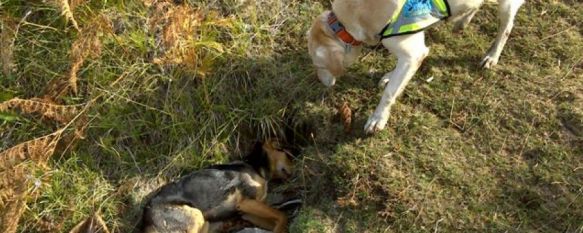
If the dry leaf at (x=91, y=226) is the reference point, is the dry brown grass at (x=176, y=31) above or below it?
above

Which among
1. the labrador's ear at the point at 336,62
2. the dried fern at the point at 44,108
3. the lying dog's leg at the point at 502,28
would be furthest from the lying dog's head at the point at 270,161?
the lying dog's leg at the point at 502,28

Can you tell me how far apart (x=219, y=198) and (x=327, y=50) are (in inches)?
48.8

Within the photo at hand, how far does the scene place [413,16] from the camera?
3840 mm

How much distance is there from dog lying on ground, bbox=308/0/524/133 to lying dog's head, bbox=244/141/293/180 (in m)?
0.63

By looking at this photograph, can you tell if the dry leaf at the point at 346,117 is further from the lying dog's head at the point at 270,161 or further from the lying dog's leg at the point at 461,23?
the lying dog's leg at the point at 461,23

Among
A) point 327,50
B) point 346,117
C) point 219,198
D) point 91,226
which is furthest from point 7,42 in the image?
point 346,117

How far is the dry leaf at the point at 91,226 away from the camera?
13.8 feet

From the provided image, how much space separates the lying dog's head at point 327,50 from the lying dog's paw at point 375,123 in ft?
1.28

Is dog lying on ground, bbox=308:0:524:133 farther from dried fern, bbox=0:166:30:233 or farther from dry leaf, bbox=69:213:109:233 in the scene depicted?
dried fern, bbox=0:166:30:233

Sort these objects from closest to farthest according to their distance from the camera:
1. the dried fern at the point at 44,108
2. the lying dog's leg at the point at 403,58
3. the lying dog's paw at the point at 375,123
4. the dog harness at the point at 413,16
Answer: the dog harness at the point at 413,16 < the lying dog's leg at the point at 403,58 < the dried fern at the point at 44,108 < the lying dog's paw at the point at 375,123

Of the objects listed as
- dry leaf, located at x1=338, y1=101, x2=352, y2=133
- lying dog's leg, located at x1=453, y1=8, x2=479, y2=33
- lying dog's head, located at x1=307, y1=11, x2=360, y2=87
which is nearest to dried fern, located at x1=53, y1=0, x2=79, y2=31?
lying dog's head, located at x1=307, y1=11, x2=360, y2=87

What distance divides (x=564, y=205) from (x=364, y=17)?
67.0 inches

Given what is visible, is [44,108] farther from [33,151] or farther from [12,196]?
[12,196]

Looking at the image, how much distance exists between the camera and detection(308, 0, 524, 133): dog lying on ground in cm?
385
